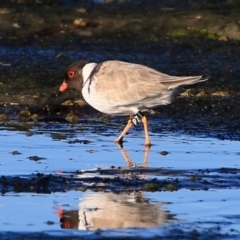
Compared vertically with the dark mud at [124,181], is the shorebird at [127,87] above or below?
above

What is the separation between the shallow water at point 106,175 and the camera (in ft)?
26.7

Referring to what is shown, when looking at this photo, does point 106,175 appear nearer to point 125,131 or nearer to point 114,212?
point 114,212

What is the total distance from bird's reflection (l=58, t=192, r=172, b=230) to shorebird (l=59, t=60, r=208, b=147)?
2853 mm

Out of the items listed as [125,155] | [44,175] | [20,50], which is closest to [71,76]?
[125,155]

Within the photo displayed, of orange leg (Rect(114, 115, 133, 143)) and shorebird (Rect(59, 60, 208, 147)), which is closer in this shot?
shorebird (Rect(59, 60, 208, 147))

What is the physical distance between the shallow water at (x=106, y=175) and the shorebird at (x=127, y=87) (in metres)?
0.47

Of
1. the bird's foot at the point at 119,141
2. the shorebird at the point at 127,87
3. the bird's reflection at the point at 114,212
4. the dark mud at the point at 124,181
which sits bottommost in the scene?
the bird's foot at the point at 119,141

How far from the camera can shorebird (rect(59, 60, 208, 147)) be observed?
11.8 m

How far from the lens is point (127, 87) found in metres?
11.9

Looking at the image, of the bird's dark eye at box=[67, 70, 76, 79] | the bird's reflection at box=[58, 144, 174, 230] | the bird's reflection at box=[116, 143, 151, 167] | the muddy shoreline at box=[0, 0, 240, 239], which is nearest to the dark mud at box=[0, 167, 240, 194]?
the muddy shoreline at box=[0, 0, 240, 239]

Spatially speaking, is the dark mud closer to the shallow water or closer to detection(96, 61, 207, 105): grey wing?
the shallow water

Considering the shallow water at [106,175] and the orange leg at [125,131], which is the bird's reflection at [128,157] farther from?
the orange leg at [125,131]

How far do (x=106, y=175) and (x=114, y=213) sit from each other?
151 cm

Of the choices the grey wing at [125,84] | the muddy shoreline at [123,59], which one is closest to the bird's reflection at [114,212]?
the muddy shoreline at [123,59]
